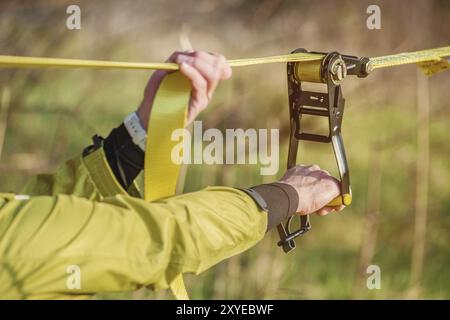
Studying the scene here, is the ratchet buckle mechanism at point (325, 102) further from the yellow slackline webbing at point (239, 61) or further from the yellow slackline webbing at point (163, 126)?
the yellow slackline webbing at point (163, 126)

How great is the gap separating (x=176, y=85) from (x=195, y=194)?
0.51 feet

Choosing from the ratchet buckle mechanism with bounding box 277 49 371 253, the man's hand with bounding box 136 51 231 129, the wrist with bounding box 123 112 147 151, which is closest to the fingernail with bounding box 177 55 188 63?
the man's hand with bounding box 136 51 231 129

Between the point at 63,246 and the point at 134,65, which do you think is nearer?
the point at 63,246

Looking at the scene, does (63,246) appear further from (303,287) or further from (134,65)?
(303,287)

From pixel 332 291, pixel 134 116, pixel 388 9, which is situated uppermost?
pixel 388 9

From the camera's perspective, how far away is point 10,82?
7.86 ft

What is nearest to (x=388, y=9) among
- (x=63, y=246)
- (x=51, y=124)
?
(x=51, y=124)

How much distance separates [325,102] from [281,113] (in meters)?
1.15

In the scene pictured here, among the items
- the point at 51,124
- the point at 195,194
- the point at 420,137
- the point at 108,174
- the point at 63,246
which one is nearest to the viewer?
the point at 63,246

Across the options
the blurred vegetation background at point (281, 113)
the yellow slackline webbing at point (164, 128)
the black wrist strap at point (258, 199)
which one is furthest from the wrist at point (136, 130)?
the blurred vegetation background at point (281, 113)

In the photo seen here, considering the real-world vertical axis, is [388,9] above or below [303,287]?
above

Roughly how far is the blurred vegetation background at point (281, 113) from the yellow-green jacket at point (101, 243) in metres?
1.35

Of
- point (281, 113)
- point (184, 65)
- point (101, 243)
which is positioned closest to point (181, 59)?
point (184, 65)

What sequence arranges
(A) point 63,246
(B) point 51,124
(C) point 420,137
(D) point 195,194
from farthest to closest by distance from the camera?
(C) point 420,137
(B) point 51,124
(D) point 195,194
(A) point 63,246
